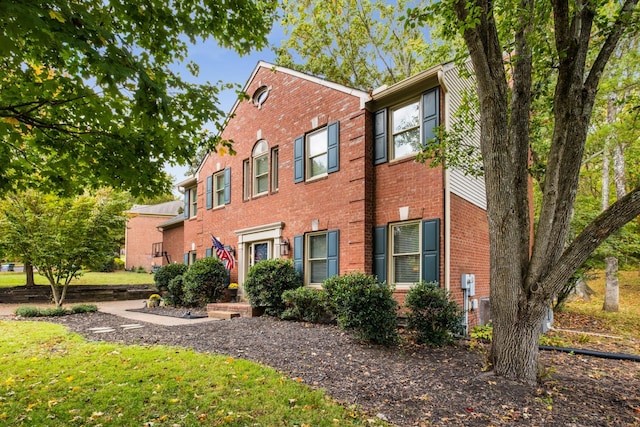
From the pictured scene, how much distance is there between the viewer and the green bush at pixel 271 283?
1031 centimetres

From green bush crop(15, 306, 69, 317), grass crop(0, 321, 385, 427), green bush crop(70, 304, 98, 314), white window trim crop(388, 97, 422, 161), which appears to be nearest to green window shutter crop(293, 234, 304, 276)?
white window trim crop(388, 97, 422, 161)

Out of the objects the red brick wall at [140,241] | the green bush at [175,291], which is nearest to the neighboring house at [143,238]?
the red brick wall at [140,241]

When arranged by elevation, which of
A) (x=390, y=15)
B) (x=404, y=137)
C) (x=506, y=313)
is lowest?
(x=506, y=313)

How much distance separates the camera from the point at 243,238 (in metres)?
13.2

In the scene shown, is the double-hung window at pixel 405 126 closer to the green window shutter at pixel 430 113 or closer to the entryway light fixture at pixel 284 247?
the green window shutter at pixel 430 113

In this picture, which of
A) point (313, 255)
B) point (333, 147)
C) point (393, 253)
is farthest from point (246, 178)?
point (393, 253)

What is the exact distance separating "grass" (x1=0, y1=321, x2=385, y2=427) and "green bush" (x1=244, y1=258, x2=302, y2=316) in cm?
397

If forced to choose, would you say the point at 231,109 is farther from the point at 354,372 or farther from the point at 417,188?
the point at 354,372

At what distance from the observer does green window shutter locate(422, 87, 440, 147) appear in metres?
8.50

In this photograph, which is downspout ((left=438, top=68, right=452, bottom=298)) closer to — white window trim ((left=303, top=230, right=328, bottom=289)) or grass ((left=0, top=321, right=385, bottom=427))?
white window trim ((left=303, top=230, right=328, bottom=289))

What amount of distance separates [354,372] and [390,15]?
705 inches

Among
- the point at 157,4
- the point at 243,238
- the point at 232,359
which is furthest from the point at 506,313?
the point at 243,238

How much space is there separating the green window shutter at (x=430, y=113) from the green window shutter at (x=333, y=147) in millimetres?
2353

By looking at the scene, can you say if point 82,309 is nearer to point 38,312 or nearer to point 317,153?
point 38,312
